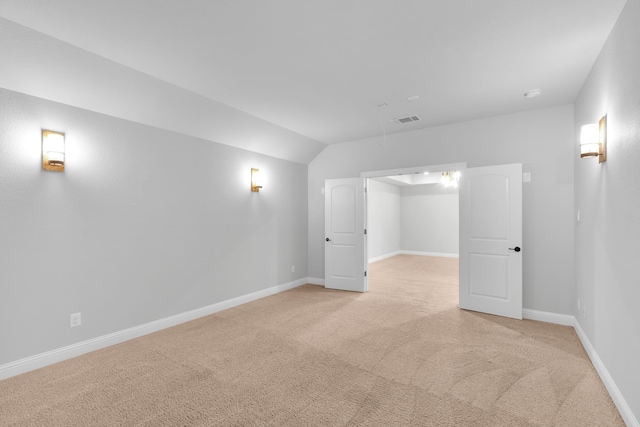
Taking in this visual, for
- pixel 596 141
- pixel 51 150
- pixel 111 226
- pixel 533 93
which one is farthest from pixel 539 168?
pixel 51 150

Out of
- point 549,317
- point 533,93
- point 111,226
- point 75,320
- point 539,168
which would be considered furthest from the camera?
point 539,168

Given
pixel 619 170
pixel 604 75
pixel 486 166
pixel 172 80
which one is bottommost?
pixel 619 170

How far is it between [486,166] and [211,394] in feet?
14.2

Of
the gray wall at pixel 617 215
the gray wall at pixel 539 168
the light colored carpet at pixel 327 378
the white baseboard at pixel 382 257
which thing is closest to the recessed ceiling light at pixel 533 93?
the gray wall at pixel 617 215

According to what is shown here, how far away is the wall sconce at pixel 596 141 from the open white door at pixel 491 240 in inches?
55.9

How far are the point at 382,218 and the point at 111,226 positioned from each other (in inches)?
304

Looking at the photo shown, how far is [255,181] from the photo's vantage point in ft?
16.6

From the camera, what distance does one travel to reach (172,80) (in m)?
3.18

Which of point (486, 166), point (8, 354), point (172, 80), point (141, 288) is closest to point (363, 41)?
point (172, 80)

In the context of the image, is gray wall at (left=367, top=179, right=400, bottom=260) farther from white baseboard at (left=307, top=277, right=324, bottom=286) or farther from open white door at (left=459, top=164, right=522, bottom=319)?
open white door at (left=459, top=164, right=522, bottom=319)

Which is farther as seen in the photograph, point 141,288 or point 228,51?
point 141,288

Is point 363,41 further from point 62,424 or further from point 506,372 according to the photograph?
point 62,424


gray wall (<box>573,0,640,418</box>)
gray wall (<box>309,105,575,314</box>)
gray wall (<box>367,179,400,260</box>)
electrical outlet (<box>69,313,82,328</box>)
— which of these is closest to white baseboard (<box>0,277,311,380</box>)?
electrical outlet (<box>69,313,82,328</box>)

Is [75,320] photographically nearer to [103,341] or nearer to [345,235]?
[103,341]
